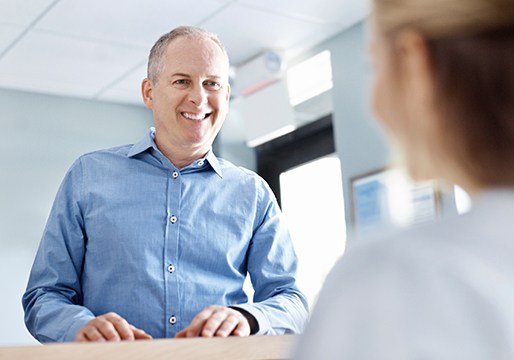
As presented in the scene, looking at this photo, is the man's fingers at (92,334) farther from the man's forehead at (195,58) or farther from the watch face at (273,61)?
the watch face at (273,61)

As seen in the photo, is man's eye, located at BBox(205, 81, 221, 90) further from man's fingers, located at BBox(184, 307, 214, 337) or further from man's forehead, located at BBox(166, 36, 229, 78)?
man's fingers, located at BBox(184, 307, 214, 337)

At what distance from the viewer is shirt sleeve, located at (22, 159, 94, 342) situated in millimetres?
1281

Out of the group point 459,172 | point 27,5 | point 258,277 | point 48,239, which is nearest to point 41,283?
point 48,239

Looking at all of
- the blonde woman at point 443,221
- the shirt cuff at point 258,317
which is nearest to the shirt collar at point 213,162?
the shirt cuff at point 258,317

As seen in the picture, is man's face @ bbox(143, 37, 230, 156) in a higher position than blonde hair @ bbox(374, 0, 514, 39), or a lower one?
higher

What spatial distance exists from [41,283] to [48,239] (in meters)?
0.09

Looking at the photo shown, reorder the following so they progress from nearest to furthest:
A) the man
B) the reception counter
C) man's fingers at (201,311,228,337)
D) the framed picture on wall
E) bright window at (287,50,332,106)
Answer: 1. the reception counter
2. man's fingers at (201,311,228,337)
3. the man
4. the framed picture on wall
5. bright window at (287,50,332,106)

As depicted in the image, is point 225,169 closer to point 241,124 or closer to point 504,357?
point 504,357

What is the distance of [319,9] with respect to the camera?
11.1ft

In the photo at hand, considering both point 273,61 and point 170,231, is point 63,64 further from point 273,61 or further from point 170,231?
point 170,231

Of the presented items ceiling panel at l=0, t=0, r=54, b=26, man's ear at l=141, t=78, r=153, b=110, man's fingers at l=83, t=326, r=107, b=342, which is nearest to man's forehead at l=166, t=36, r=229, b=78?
man's ear at l=141, t=78, r=153, b=110

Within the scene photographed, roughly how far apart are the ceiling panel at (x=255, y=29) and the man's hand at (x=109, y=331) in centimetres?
242

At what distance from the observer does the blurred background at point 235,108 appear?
3377 mm

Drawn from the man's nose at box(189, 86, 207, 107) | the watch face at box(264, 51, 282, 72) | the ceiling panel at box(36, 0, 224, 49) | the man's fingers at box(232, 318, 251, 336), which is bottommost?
the man's fingers at box(232, 318, 251, 336)
